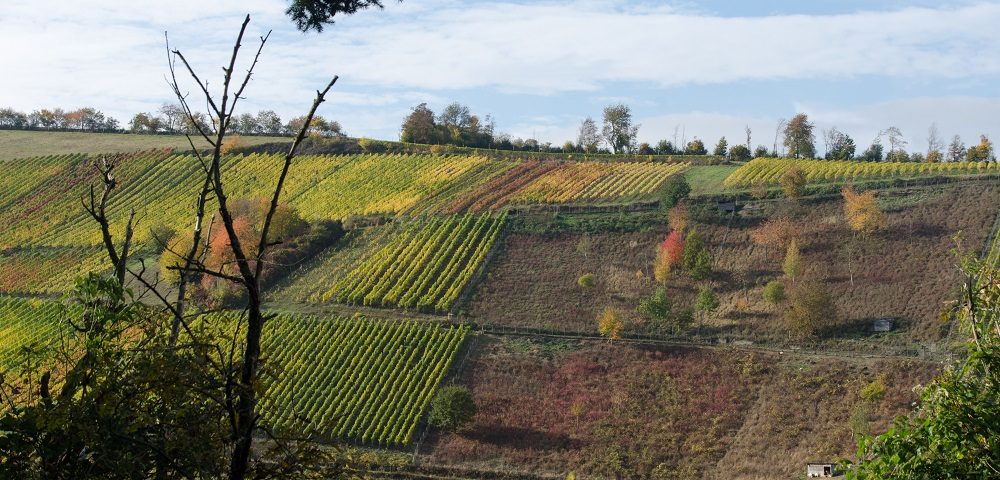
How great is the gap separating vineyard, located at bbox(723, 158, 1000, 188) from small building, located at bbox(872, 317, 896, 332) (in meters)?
19.7

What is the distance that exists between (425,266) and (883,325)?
78.2 feet

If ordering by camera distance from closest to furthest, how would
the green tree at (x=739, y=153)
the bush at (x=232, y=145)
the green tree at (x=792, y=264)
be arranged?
the green tree at (x=792, y=264)
the green tree at (x=739, y=153)
the bush at (x=232, y=145)

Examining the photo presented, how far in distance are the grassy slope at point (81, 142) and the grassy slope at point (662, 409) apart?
2062 inches

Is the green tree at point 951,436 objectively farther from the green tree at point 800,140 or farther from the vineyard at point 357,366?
the green tree at point 800,140

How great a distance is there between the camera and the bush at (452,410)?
42438 millimetres

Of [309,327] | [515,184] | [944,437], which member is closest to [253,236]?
[309,327]

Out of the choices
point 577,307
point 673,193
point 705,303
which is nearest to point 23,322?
point 577,307

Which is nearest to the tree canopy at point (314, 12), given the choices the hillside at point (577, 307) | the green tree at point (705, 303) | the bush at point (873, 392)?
the hillside at point (577, 307)

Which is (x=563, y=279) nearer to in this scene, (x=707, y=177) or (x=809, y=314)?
(x=809, y=314)

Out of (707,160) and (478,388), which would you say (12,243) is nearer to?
(478,388)

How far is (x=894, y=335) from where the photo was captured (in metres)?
47.7

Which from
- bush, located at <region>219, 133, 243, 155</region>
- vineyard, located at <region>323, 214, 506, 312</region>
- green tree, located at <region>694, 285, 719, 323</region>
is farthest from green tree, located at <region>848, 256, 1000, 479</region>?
bush, located at <region>219, 133, 243, 155</region>

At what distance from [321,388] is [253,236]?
1951cm

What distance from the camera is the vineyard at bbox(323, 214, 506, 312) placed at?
55.0 metres
